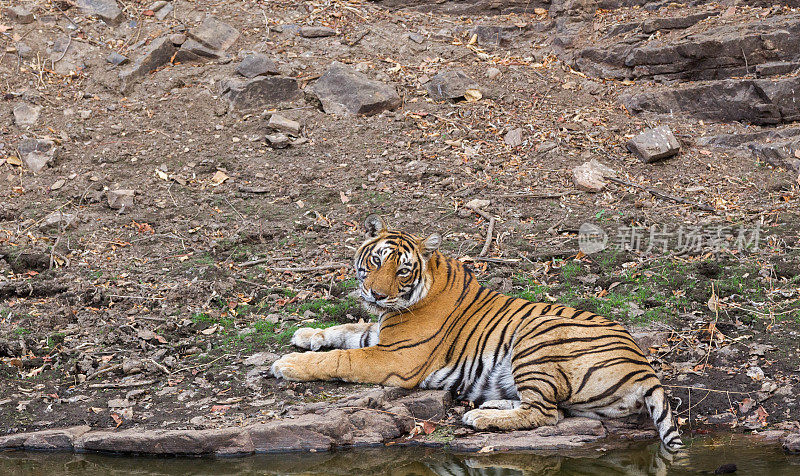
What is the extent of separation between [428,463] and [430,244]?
60.8 inches

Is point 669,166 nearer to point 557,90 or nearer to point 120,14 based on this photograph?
point 557,90

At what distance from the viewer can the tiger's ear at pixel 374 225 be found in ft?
18.0

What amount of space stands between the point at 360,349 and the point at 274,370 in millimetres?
624

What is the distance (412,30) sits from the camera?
38.2 ft

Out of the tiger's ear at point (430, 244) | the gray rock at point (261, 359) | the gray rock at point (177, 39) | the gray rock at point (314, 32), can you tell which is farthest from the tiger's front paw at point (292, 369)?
the gray rock at point (314, 32)

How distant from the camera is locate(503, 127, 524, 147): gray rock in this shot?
31.2ft

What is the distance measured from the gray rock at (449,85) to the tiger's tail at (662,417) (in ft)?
20.8

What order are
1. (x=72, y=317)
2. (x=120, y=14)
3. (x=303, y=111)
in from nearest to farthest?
(x=72, y=317)
(x=303, y=111)
(x=120, y=14)

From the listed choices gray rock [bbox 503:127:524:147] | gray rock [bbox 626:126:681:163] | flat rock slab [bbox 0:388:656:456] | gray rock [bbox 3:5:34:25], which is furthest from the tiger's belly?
gray rock [bbox 3:5:34:25]

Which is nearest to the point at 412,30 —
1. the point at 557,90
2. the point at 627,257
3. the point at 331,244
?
the point at 557,90

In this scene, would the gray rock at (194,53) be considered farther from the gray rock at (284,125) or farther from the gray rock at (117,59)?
the gray rock at (284,125)

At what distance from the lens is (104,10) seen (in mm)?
10914

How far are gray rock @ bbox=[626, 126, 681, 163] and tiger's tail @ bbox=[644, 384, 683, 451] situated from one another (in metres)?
5.15
